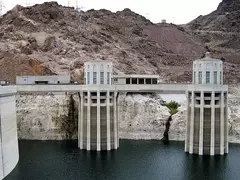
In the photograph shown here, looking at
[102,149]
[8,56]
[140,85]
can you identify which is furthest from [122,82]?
[8,56]

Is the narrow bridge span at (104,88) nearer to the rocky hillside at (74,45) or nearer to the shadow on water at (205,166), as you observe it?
the shadow on water at (205,166)

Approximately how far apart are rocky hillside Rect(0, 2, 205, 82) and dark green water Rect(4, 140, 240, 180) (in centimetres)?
2598

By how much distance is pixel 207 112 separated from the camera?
54.7 metres

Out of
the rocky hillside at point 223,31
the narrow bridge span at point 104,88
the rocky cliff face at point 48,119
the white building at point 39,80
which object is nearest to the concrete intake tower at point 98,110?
the narrow bridge span at point 104,88

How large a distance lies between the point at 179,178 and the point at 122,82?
22.4 metres

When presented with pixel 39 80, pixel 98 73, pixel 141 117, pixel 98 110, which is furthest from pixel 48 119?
pixel 98 73

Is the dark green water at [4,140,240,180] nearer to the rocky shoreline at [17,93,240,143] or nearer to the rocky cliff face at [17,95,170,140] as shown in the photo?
the rocky shoreline at [17,93,240,143]

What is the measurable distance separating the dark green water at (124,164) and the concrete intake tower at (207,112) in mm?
1348

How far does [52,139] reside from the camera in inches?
2606

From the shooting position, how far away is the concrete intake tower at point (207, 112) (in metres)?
54.2

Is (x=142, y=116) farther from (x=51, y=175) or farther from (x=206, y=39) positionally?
(x=206, y=39)

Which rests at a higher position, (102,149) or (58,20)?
(58,20)

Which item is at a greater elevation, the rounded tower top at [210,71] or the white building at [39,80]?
the rounded tower top at [210,71]

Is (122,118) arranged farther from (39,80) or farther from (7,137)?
(7,137)
